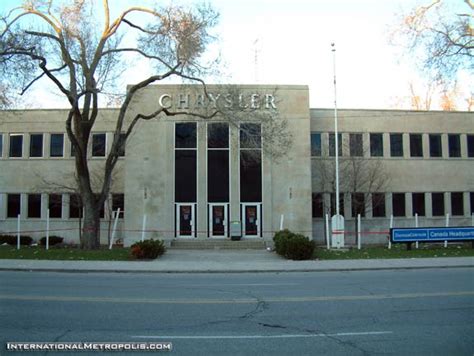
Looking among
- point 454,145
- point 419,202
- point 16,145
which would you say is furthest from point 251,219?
point 16,145

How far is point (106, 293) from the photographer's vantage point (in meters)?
10.9

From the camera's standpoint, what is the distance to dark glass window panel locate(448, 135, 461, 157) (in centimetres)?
3569

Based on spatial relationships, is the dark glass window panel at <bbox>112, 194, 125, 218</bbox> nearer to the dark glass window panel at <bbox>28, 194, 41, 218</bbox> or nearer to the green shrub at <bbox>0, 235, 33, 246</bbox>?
the dark glass window panel at <bbox>28, 194, 41, 218</bbox>

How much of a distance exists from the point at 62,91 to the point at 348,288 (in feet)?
54.9

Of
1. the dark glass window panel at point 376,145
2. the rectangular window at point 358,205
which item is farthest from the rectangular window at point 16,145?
the dark glass window panel at point 376,145

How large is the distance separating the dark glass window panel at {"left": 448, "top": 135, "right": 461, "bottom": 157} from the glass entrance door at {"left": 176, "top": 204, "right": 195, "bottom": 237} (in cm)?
2082

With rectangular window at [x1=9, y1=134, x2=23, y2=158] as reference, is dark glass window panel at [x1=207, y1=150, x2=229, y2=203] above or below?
below

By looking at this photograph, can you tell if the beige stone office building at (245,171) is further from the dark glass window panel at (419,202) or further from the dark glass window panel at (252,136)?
the dark glass window panel at (252,136)

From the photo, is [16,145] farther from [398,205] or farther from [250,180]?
[398,205]

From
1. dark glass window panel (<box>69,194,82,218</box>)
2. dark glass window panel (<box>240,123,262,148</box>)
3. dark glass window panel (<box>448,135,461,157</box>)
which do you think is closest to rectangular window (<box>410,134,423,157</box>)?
dark glass window panel (<box>448,135,461,157</box>)

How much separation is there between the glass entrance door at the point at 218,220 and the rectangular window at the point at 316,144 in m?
8.61

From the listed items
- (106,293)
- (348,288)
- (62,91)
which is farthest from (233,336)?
(62,91)

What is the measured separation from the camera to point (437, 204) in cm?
3497

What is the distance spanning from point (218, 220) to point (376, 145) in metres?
13.8
